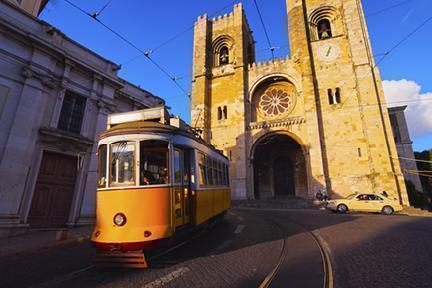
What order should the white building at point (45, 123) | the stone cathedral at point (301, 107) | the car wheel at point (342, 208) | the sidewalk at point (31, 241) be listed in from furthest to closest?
the stone cathedral at point (301, 107)
the car wheel at point (342, 208)
the white building at point (45, 123)
the sidewalk at point (31, 241)

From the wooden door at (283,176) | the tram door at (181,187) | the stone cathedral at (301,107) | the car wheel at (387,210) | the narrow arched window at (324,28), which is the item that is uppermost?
the narrow arched window at (324,28)

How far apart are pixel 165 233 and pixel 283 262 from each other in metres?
2.43

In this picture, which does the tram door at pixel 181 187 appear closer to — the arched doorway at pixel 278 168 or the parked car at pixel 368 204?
the parked car at pixel 368 204

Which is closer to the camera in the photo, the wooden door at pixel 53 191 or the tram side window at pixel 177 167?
the tram side window at pixel 177 167

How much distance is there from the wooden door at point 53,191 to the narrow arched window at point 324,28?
25584 millimetres

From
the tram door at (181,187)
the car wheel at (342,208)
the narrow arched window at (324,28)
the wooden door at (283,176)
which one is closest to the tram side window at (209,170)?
the tram door at (181,187)

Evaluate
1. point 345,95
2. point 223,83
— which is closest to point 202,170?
point 345,95

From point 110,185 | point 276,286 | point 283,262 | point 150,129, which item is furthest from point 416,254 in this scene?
point 110,185

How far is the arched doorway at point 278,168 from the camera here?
22.8 meters

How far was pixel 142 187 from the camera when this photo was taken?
412cm

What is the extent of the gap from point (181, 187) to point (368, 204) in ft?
42.8

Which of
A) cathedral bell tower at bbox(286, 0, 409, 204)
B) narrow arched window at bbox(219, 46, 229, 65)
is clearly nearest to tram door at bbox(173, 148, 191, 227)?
cathedral bell tower at bbox(286, 0, 409, 204)

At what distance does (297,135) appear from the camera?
20.2 metres

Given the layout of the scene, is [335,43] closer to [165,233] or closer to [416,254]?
[416,254]
